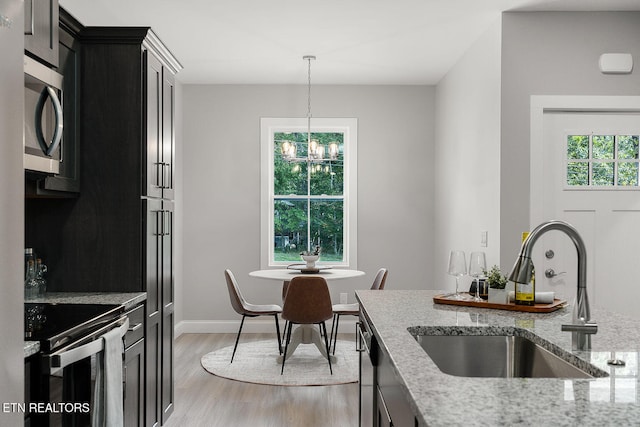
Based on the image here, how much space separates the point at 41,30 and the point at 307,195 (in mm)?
4535

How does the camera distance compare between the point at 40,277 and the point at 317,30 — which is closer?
the point at 40,277

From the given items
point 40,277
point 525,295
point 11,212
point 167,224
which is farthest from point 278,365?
point 11,212

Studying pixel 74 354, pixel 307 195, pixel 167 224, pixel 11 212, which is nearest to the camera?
pixel 11 212

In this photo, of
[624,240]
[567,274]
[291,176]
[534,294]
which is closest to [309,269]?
[291,176]

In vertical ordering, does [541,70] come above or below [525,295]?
above

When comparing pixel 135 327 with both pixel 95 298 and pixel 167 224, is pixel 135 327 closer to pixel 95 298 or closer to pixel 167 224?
pixel 95 298

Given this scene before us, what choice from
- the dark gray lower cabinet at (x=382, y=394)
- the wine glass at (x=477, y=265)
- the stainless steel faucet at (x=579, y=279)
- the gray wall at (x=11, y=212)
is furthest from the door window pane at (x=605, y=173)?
the gray wall at (x=11, y=212)

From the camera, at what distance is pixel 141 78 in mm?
3064

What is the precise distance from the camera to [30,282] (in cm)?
271

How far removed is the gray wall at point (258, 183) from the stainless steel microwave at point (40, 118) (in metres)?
4.08

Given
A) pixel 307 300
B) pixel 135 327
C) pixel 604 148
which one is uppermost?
pixel 604 148

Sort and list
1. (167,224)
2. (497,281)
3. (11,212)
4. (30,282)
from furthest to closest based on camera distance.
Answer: (167,224)
(30,282)
(497,281)
(11,212)

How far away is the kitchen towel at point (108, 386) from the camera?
88.7 inches

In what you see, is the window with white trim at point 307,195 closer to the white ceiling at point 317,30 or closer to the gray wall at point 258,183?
the gray wall at point 258,183
